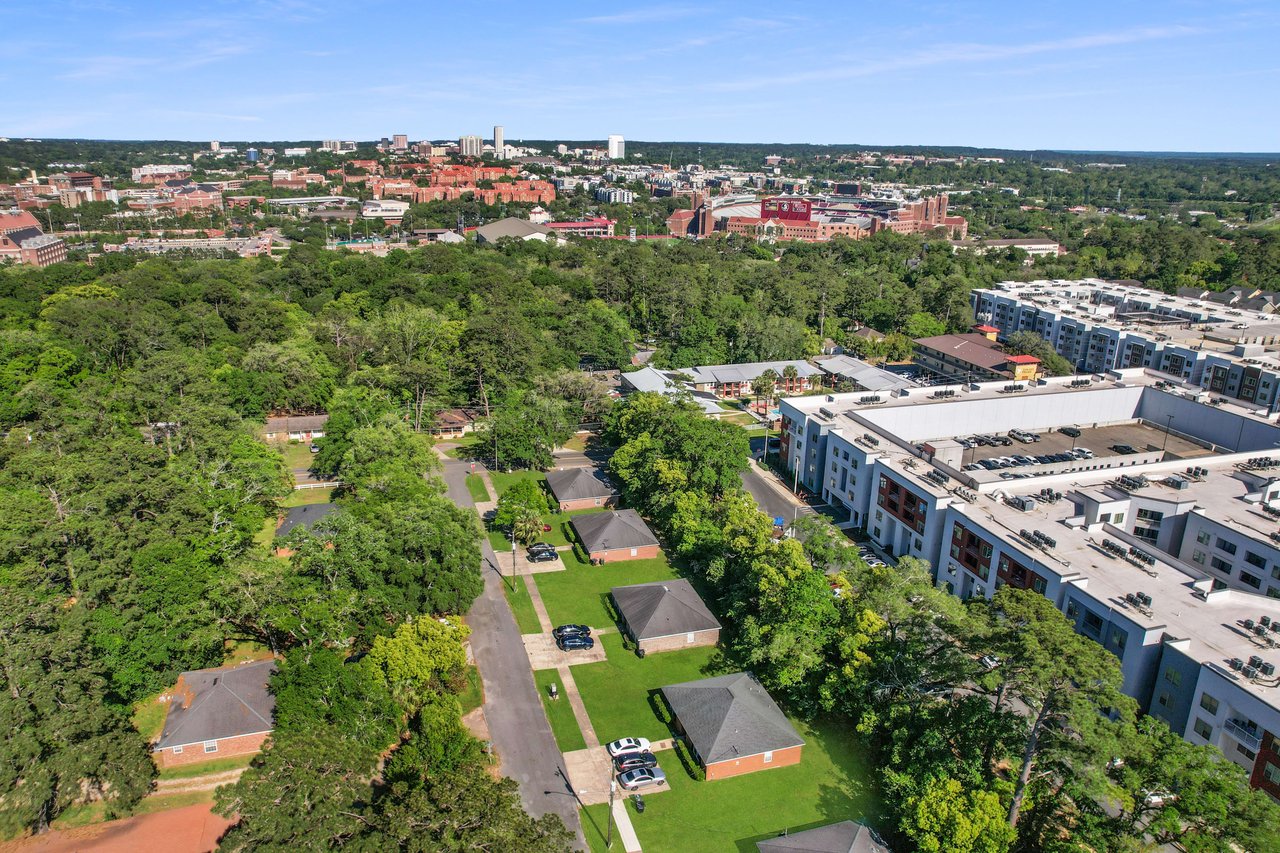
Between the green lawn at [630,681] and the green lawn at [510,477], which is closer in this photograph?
the green lawn at [630,681]

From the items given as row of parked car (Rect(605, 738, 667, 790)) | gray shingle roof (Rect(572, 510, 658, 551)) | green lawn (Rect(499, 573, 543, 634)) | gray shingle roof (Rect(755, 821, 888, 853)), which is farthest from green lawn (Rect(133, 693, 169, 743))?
gray shingle roof (Rect(755, 821, 888, 853))

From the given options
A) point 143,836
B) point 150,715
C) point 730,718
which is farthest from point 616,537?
point 143,836

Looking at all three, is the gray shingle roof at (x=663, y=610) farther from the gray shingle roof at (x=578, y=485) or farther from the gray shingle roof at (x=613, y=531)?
the gray shingle roof at (x=578, y=485)

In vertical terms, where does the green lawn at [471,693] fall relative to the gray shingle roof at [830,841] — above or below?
below

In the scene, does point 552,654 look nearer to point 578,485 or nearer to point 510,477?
point 578,485

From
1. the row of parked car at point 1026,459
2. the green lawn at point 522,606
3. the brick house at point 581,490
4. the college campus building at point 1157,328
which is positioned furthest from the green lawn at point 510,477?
the college campus building at point 1157,328

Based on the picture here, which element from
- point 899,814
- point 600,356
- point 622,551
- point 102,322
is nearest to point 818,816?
point 899,814
